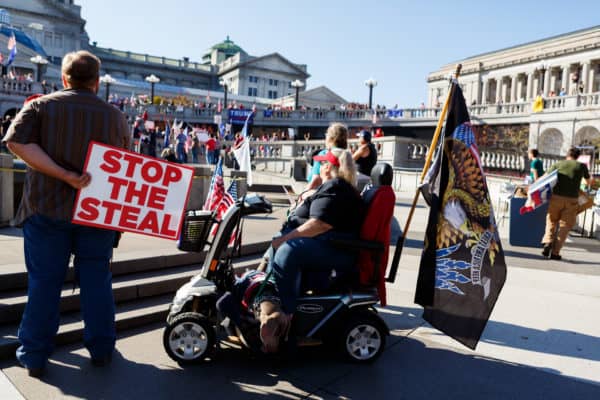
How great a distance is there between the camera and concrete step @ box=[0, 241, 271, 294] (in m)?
4.47

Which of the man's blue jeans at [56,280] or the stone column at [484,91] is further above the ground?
the stone column at [484,91]

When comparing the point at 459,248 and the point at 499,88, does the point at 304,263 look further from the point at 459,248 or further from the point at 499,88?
the point at 499,88

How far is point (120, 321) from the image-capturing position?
4492 mm

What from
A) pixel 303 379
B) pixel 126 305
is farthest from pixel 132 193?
pixel 303 379

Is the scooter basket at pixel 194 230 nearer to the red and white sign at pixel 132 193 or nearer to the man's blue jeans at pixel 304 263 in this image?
the red and white sign at pixel 132 193

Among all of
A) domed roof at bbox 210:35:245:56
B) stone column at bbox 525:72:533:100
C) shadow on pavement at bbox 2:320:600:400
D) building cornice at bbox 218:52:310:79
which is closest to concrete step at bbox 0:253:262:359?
shadow on pavement at bbox 2:320:600:400

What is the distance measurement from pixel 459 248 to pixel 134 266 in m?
3.28

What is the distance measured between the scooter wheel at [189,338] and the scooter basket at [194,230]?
53 cm

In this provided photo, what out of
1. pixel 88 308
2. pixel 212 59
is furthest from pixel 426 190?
pixel 212 59

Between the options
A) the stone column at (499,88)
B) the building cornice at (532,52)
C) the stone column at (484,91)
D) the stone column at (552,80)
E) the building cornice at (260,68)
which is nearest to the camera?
the building cornice at (532,52)

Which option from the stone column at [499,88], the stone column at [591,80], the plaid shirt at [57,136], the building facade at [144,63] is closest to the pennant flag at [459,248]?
the plaid shirt at [57,136]

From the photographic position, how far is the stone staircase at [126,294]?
413cm

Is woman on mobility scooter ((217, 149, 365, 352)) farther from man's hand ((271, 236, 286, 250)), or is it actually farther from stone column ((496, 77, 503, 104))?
stone column ((496, 77, 503, 104))

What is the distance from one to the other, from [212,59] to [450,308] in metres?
118
